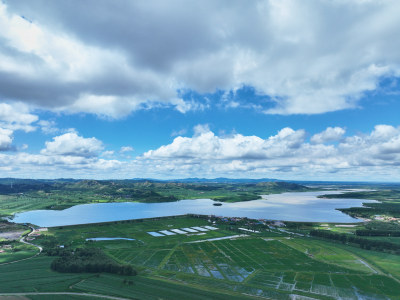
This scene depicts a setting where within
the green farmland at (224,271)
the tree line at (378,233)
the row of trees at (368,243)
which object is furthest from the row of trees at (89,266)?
the tree line at (378,233)

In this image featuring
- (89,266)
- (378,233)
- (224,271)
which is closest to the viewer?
(89,266)

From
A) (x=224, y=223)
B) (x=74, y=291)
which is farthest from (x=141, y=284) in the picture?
(x=224, y=223)

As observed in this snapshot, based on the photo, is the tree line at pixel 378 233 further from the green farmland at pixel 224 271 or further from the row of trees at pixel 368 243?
the green farmland at pixel 224 271

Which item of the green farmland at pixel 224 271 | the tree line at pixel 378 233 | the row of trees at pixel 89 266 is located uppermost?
the row of trees at pixel 89 266

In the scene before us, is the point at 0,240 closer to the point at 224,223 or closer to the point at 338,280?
the point at 224,223

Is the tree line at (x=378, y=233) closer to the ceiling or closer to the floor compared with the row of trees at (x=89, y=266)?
closer to the floor

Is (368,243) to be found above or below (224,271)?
below

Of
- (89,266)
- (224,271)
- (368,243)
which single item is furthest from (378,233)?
(89,266)

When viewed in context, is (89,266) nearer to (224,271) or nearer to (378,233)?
(224,271)
